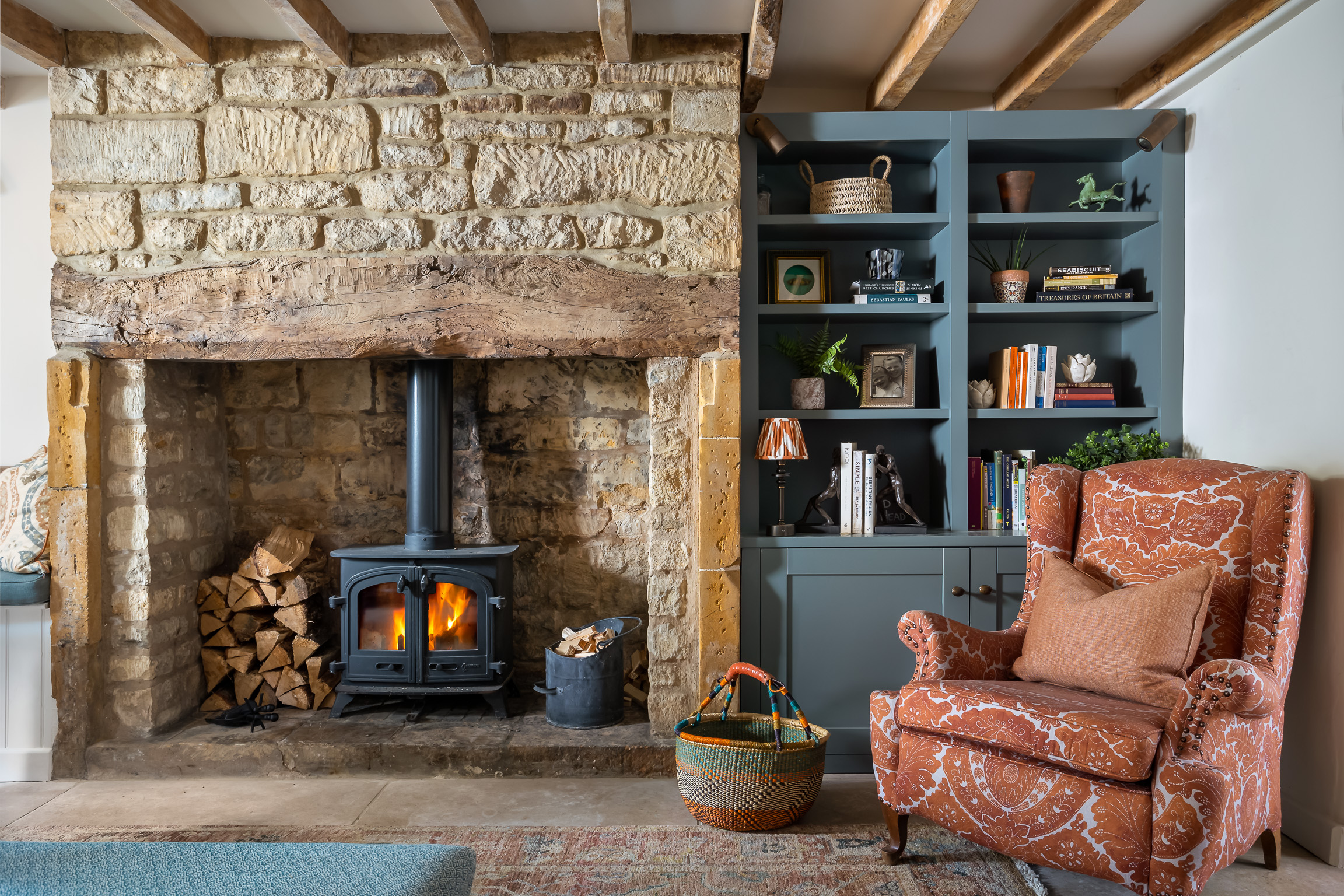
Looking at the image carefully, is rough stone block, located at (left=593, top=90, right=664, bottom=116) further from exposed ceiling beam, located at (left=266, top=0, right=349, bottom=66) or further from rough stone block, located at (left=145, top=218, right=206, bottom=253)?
rough stone block, located at (left=145, top=218, right=206, bottom=253)

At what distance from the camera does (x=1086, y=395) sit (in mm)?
3123

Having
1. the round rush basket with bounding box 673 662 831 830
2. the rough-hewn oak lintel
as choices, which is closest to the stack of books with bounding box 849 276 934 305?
the rough-hewn oak lintel

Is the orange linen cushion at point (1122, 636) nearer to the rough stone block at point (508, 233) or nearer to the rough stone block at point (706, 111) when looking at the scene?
the rough stone block at point (706, 111)

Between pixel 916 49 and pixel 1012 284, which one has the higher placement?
pixel 916 49

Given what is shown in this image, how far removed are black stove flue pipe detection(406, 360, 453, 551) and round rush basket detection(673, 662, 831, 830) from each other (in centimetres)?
125

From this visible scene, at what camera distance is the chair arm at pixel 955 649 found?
92.4 inches

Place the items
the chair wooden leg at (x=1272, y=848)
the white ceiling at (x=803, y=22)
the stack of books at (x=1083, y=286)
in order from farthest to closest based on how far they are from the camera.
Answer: the stack of books at (x=1083, y=286) → the white ceiling at (x=803, y=22) → the chair wooden leg at (x=1272, y=848)

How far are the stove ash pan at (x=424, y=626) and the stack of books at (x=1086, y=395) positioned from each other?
2149mm

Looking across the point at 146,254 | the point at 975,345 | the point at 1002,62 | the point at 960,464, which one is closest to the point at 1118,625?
the point at 960,464

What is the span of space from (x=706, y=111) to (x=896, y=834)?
2308mm

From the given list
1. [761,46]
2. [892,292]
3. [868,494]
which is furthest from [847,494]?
[761,46]

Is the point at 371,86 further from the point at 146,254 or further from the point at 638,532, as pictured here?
the point at 638,532

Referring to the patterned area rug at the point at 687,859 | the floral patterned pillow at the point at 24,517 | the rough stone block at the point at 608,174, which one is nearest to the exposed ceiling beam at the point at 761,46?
the rough stone block at the point at 608,174

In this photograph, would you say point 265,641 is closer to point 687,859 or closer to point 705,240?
point 687,859
